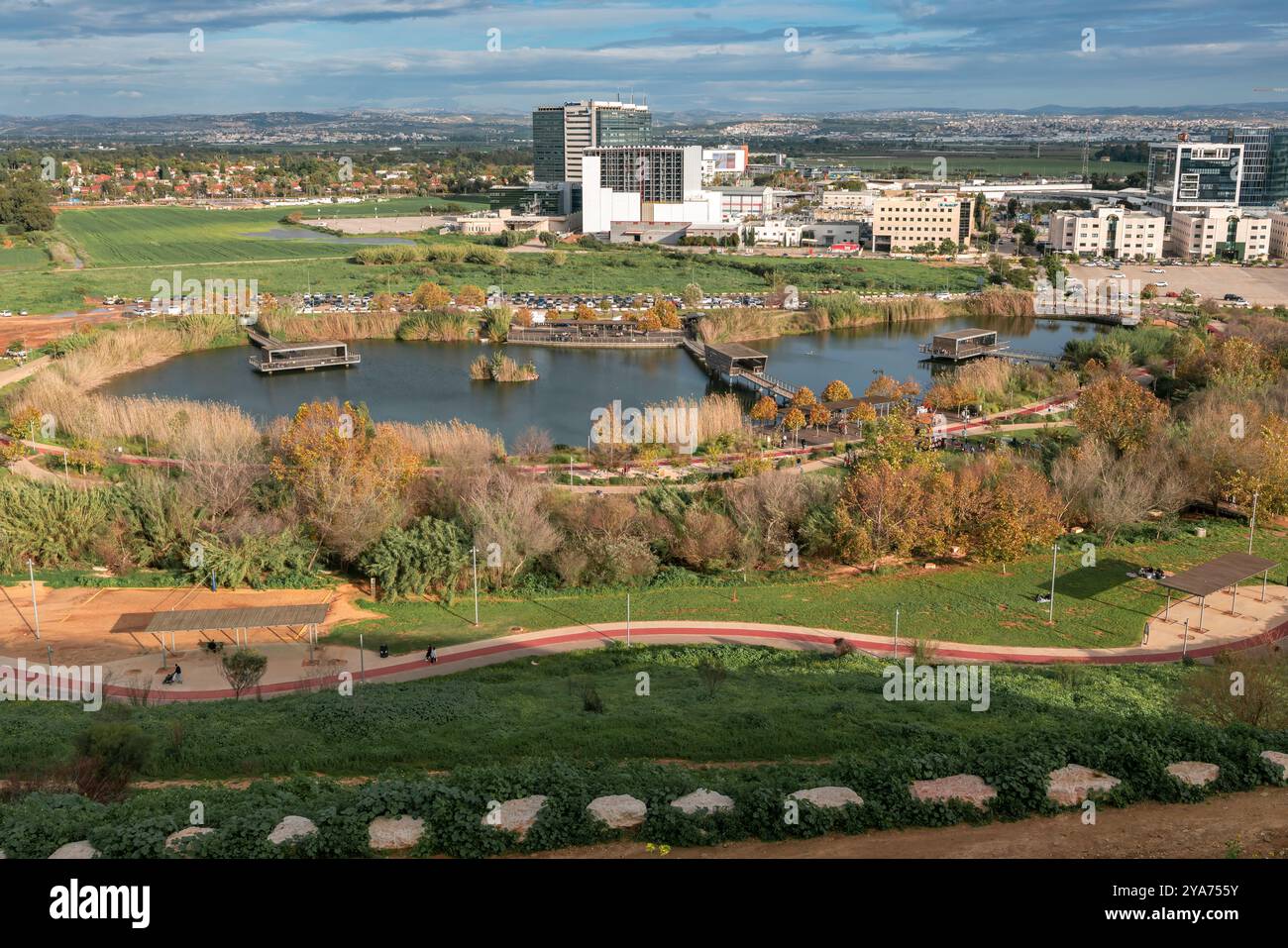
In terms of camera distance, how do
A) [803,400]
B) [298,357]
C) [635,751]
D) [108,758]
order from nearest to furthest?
[108,758] → [635,751] → [803,400] → [298,357]

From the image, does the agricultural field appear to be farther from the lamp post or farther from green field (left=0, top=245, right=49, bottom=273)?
the lamp post

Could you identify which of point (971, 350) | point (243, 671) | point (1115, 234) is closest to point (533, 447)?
point (243, 671)

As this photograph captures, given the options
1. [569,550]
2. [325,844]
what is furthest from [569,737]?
[569,550]

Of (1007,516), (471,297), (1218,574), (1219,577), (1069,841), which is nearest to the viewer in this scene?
(1069,841)

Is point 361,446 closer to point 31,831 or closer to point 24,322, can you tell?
point 31,831

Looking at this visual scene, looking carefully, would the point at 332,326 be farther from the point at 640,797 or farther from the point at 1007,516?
the point at 640,797

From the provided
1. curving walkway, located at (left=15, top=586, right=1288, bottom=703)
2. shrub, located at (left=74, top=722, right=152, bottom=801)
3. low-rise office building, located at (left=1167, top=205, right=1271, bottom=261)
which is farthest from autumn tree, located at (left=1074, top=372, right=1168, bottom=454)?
low-rise office building, located at (left=1167, top=205, right=1271, bottom=261)

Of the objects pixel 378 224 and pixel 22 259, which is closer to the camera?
pixel 22 259
